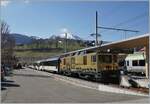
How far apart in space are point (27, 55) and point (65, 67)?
136 meters

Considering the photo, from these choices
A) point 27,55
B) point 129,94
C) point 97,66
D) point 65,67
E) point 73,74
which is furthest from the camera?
point 27,55

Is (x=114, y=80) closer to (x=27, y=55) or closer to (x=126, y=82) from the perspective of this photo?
(x=126, y=82)

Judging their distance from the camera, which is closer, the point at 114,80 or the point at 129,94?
the point at 129,94

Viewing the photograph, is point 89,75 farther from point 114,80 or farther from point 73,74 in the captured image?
point 73,74

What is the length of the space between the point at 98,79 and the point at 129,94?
11916mm

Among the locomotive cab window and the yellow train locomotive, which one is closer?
the yellow train locomotive

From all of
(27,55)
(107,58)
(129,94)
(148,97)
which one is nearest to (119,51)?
(107,58)

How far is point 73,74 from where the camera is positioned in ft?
159

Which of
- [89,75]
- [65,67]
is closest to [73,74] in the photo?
[65,67]

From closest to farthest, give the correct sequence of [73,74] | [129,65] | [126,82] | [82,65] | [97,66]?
[126,82] < [97,66] < [82,65] < [73,74] < [129,65]

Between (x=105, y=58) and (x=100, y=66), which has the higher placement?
(x=105, y=58)

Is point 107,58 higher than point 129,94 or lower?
higher

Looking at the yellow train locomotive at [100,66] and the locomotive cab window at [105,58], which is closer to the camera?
the yellow train locomotive at [100,66]

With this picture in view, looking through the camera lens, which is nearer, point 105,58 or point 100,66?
point 100,66
